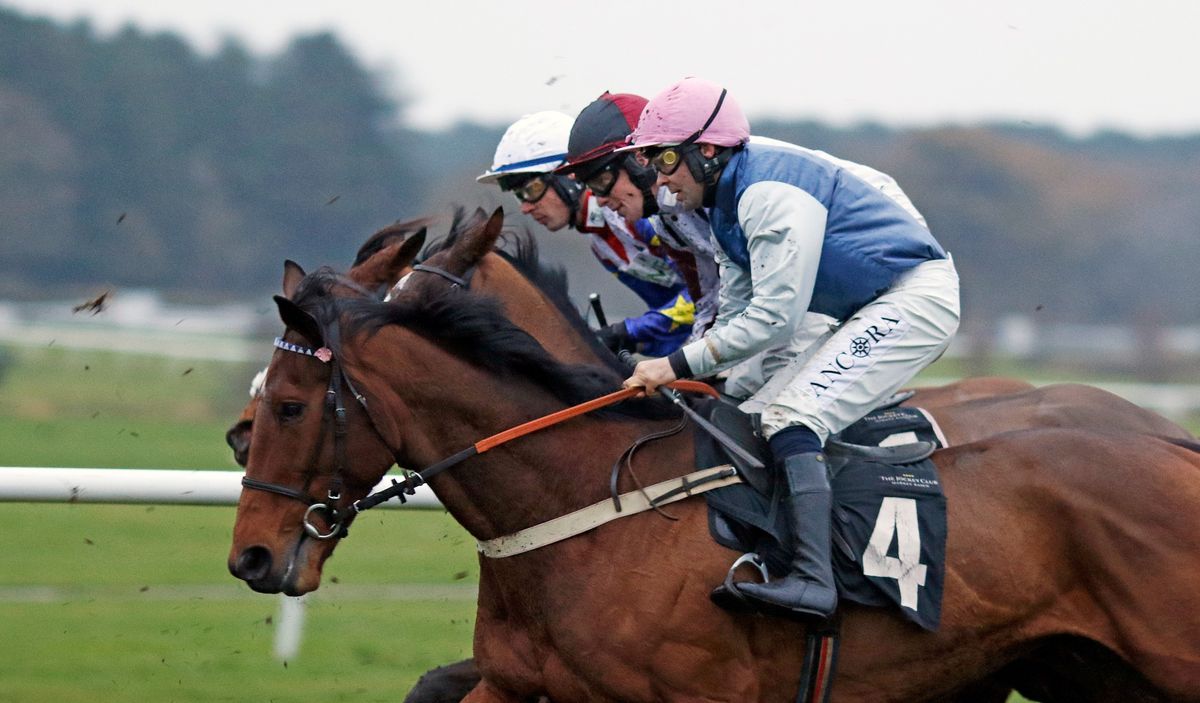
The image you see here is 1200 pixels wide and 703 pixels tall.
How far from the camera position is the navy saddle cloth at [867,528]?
3.88 meters

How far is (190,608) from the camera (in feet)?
26.3

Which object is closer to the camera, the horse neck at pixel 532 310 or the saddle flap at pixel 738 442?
the saddle flap at pixel 738 442

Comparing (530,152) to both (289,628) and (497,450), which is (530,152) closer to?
(497,450)

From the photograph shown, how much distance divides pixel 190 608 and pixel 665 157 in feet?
16.1

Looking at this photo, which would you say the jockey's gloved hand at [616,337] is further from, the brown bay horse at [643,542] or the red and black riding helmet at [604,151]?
the brown bay horse at [643,542]

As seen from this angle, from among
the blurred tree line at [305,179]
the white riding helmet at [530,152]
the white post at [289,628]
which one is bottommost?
the blurred tree line at [305,179]

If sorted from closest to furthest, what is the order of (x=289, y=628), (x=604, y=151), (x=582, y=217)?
(x=604, y=151) < (x=582, y=217) < (x=289, y=628)

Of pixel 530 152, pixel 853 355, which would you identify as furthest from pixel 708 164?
pixel 530 152

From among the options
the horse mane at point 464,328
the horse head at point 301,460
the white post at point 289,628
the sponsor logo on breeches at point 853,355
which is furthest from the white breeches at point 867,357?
the white post at point 289,628

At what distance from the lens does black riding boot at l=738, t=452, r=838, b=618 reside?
3.71 meters

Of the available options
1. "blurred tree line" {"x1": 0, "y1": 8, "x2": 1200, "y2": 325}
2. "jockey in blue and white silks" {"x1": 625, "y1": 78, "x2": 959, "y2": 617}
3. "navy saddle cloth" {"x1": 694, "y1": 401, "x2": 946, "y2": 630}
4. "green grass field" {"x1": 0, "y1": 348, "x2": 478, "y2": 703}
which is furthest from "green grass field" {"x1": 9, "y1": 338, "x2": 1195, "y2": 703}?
"blurred tree line" {"x1": 0, "y1": 8, "x2": 1200, "y2": 325}

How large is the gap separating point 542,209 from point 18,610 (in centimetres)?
380

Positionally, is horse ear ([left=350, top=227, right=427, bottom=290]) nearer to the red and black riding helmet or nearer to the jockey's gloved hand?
the red and black riding helmet

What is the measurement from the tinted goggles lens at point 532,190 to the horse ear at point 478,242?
2.11 feet
